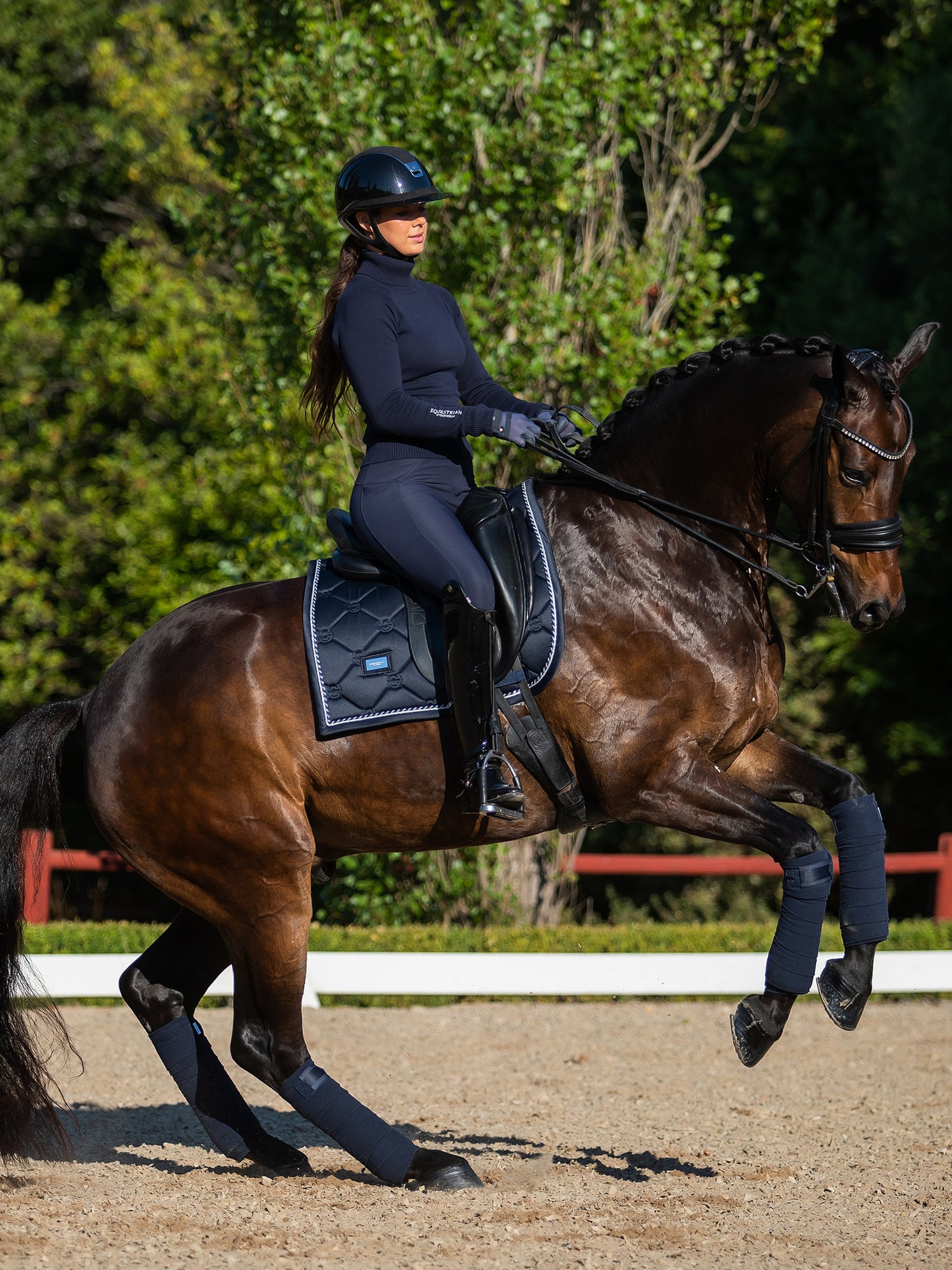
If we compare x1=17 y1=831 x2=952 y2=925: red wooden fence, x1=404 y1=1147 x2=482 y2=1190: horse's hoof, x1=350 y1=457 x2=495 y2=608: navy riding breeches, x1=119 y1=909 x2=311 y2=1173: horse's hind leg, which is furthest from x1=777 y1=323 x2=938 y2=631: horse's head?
x1=17 y1=831 x2=952 y2=925: red wooden fence

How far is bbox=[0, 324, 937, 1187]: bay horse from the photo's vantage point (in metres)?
4.00

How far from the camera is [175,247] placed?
1447 cm

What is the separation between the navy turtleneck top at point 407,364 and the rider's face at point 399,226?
0.05 m

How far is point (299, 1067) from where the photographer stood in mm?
4309

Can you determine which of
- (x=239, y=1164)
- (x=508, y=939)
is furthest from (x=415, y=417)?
(x=508, y=939)

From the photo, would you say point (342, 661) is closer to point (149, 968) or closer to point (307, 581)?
point (307, 581)

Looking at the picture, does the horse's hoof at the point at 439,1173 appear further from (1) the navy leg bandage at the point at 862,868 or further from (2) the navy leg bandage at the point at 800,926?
(1) the navy leg bandage at the point at 862,868

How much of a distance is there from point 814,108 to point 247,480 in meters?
7.35

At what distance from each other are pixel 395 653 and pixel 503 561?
45cm

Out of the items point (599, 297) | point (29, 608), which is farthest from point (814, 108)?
point (29, 608)

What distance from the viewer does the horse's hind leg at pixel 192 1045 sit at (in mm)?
4562

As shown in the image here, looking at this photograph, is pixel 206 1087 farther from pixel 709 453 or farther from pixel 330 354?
pixel 709 453

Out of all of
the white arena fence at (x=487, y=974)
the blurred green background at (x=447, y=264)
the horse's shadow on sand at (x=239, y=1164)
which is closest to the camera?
the horse's shadow on sand at (x=239, y=1164)

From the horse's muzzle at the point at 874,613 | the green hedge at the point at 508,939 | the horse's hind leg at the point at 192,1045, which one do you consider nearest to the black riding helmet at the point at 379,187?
the horse's muzzle at the point at 874,613
